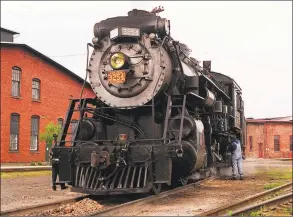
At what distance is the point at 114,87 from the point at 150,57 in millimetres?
965

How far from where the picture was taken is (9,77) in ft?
84.1

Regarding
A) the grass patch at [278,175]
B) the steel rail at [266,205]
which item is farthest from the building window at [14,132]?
the steel rail at [266,205]

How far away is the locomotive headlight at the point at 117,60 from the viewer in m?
8.54

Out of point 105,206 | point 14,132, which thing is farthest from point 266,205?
point 14,132

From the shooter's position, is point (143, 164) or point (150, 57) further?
point (150, 57)

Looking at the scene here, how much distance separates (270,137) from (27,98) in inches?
1138

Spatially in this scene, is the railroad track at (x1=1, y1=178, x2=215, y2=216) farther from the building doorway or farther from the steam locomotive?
the building doorway

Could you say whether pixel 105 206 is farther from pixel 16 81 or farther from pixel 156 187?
pixel 16 81

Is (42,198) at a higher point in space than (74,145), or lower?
lower

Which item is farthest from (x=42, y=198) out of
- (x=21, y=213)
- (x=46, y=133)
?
(x=46, y=133)

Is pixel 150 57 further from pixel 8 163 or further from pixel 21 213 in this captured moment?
pixel 8 163

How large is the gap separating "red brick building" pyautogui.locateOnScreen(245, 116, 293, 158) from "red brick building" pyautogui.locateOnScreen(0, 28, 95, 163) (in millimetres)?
24543

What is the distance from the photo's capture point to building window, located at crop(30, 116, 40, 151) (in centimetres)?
2753

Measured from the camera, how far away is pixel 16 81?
86.4ft
